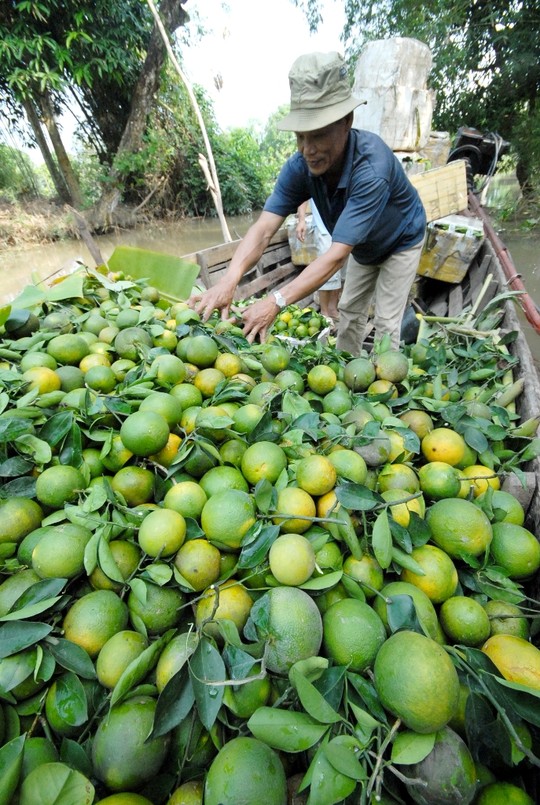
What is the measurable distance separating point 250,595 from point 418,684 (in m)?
0.40

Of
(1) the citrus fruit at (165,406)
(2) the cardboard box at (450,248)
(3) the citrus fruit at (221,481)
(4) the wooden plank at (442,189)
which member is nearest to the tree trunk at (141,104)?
(4) the wooden plank at (442,189)

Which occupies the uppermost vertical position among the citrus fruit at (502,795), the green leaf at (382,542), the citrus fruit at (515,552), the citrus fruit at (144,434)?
the citrus fruit at (144,434)

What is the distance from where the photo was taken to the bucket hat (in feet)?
6.34

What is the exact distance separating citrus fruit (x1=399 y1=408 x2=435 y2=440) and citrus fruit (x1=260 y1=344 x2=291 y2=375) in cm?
50

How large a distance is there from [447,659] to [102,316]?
69.7 inches

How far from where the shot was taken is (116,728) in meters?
0.74

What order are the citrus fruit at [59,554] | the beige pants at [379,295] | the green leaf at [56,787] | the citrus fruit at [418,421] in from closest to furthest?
1. the green leaf at [56,787]
2. the citrus fruit at [59,554]
3. the citrus fruit at [418,421]
4. the beige pants at [379,295]

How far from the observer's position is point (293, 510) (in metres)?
1.01

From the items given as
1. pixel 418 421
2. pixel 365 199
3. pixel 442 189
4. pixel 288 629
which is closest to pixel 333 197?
pixel 365 199

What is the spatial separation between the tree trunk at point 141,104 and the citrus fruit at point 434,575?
11335 mm

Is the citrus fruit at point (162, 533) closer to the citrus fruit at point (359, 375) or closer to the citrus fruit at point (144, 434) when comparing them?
the citrus fruit at point (144, 434)

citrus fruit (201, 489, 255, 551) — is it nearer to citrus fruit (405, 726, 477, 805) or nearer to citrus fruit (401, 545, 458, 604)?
citrus fruit (401, 545, 458, 604)

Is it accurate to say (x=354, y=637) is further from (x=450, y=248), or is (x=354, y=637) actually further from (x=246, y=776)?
(x=450, y=248)

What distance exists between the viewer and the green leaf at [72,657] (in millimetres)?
812
